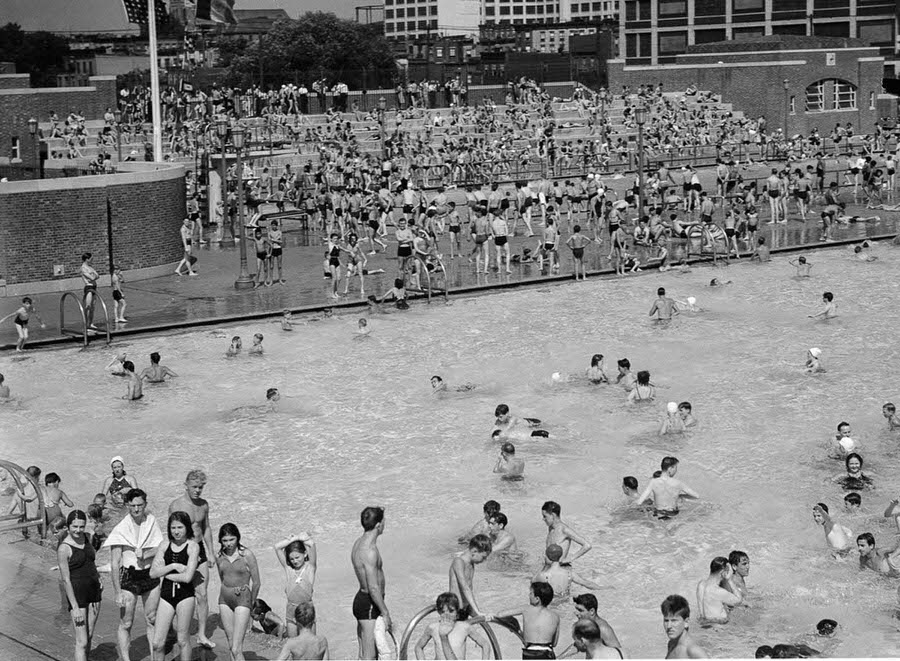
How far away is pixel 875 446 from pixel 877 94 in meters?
61.1

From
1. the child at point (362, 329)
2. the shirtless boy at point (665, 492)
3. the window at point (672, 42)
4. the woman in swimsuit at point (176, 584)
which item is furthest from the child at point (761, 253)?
the window at point (672, 42)

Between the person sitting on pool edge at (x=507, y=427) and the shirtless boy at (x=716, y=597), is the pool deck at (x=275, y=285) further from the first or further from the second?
the shirtless boy at (x=716, y=597)

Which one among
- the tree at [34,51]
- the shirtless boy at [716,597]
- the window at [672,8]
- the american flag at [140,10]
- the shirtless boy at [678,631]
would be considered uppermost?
the window at [672,8]

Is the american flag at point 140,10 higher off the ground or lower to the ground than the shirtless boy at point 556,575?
higher

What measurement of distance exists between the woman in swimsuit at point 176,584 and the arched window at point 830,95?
65233mm

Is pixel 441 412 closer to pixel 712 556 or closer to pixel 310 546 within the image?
pixel 712 556

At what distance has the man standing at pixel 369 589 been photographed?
1081 centimetres

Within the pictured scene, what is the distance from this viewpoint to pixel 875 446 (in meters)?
18.7

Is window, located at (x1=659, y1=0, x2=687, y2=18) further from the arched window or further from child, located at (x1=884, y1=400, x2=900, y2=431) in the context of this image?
child, located at (x1=884, y1=400, x2=900, y2=431)

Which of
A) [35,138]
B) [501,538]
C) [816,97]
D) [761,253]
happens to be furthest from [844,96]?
[501,538]

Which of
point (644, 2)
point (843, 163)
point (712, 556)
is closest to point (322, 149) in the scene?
point (843, 163)

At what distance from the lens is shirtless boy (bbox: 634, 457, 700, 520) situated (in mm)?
15883

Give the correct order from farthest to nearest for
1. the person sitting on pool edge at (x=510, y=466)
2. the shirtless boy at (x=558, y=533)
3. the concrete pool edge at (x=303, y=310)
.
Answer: the concrete pool edge at (x=303, y=310)
the person sitting on pool edge at (x=510, y=466)
the shirtless boy at (x=558, y=533)

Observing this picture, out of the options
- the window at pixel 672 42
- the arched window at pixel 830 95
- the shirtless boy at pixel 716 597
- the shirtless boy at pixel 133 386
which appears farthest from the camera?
the window at pixel 672 42
